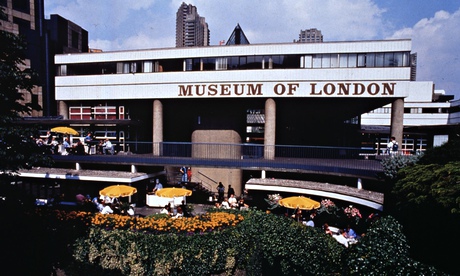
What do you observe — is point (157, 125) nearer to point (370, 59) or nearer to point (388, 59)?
point (370, 59)

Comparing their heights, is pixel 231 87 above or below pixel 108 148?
above

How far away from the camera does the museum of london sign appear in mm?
20359

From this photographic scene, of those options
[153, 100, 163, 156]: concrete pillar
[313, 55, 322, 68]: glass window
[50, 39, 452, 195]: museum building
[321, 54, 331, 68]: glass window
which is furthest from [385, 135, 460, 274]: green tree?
[153, 100, 163, 156]: concrete pillar

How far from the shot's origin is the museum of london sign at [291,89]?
20.4 meters

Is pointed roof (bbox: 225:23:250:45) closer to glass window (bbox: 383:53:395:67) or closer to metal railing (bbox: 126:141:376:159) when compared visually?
metal railing (bbox: 126:141:376:159)

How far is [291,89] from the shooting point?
2130cm

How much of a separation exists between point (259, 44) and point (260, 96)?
4.03 metres

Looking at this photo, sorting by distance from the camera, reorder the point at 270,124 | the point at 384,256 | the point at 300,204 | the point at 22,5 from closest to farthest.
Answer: the point at 384,256 < the point at 300,204 < the point at 270,124 < the point at 22,5

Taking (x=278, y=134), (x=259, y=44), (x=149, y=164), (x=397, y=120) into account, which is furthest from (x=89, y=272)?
(x=278, y=134)

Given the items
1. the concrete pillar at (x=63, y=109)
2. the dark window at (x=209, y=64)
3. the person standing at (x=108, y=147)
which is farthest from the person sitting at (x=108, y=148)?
the dark window at (x=209, y=64)

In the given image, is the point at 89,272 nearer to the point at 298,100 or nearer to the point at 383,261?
the point at 383,261

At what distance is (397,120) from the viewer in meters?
20.5

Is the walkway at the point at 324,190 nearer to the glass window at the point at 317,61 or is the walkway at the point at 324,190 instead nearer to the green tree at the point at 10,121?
the glass window at the point at 317,61

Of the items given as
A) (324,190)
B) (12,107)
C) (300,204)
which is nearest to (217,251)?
(300,204)
